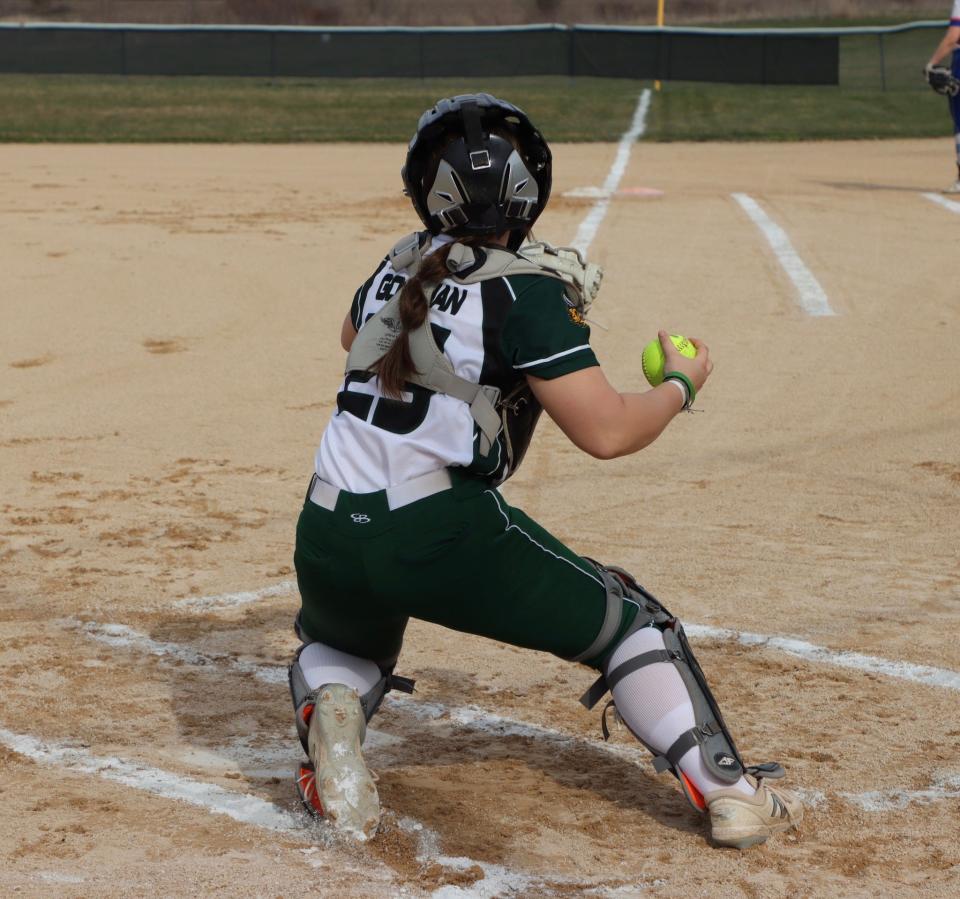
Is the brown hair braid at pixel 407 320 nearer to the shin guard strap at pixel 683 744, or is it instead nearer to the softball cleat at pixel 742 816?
the shin guard strap at pixel 683 744

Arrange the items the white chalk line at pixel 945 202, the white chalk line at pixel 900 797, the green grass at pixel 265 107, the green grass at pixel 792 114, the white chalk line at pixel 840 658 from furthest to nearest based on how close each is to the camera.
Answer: the green grass at pixel 792 114
the green grass at pixel 265 107
the white chalk line at pixel 945 202
the white chalk line at pixel 840 658
the white chalk line at pixel 900 797

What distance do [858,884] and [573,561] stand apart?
35.8 inches

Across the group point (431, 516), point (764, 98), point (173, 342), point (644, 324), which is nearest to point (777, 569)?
point (431, 516)

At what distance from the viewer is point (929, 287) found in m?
9.76

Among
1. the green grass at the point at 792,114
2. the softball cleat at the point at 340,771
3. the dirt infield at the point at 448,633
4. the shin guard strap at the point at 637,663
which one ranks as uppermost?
the shin guard strap at the point at 637,663

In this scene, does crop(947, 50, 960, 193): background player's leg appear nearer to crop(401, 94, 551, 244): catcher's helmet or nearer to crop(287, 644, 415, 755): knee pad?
crop(401, 94, 551, 244): catcher's helmet

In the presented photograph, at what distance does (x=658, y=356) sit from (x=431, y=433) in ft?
2.01

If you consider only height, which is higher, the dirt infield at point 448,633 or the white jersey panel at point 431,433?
the white jersey panel at point 431,433

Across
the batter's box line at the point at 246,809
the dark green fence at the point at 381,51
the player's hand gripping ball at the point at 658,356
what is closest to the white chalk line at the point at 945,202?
the player's hand gripping ball at the point at 658,356

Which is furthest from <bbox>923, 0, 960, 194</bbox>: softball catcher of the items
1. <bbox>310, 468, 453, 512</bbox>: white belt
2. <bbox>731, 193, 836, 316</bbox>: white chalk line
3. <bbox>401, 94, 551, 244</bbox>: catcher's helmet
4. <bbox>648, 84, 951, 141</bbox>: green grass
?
<bbox>310, 468, 453, 512</bbox>: white belt

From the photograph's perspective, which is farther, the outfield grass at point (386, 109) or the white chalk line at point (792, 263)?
the outfield grass at point (386, 109)

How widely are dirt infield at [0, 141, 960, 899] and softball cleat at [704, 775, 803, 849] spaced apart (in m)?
0.05

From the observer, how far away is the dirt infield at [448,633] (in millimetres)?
3082

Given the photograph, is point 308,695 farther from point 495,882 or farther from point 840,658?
point 840,658
